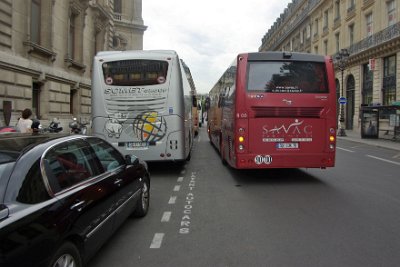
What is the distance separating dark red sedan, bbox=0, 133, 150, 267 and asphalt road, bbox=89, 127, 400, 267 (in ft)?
2.29

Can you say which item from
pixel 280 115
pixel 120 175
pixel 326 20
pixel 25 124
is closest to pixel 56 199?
pixel 120 175

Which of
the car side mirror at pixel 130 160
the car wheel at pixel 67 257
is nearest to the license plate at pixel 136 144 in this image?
the car side mirror at pixel 130 160

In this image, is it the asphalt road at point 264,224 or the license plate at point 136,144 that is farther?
the license plate at point 136,144

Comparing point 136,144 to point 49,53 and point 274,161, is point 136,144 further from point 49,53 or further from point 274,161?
point 49,53

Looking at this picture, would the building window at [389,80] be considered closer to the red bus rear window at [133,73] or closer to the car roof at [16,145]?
the red bus rear window at [133,73]

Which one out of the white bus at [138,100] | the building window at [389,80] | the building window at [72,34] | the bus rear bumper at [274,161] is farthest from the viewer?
the building window at [389,80]

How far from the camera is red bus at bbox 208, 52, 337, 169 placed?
893 centimetres

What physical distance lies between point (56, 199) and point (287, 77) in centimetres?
679

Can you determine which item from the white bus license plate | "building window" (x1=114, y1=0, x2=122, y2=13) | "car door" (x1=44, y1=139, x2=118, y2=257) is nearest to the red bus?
the white bus license plate

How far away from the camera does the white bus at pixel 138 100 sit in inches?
406

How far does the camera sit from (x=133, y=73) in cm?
1033

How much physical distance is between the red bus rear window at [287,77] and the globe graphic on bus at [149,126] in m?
2.61

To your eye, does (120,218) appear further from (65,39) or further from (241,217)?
(65,39)

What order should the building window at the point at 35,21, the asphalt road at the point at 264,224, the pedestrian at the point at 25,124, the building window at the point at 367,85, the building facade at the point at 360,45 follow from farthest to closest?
the building window at the point at 367,85 → the building facade at the point at 360,45 → the building window at the point at 35,21 → the pedestrian at the point at 25,124 → the asphalt road at the point at 264,224
